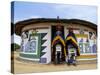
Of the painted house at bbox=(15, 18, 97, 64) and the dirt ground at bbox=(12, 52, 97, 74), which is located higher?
the painted house at bbox=(15, 18, 97, 64)

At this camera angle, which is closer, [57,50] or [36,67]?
[36,67]

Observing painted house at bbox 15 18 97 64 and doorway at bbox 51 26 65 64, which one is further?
doorway at bbox 51 26 65 64

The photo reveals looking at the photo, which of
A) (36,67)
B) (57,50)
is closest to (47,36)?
(57,50)

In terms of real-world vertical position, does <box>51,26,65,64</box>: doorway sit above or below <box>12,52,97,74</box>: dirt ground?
above

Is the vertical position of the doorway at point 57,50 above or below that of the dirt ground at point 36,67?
above

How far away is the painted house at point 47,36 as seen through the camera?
223 centimetres

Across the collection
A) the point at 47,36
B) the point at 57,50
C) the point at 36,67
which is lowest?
the point at 36,67

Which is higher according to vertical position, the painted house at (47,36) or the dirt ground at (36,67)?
the painted house at (47,36)

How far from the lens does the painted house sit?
7.32 feet

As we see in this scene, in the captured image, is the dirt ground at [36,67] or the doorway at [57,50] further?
the doorway at [57,50]

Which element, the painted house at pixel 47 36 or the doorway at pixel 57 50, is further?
the doorway at pixel 57 50

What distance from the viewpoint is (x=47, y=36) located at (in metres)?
2.33

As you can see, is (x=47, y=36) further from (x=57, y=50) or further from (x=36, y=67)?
(x=36, y=67)

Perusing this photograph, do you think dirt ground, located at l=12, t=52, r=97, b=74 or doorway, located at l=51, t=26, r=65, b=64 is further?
doorway, located at l=51, t=26, r=65, b=64
